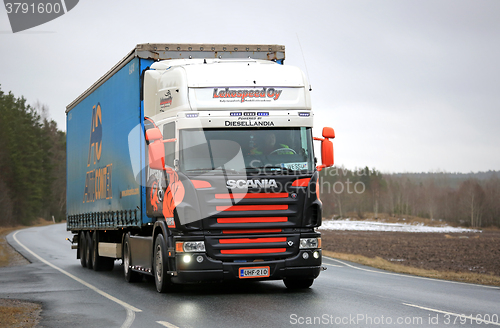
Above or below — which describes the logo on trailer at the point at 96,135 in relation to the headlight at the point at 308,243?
above

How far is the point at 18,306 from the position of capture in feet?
34.7

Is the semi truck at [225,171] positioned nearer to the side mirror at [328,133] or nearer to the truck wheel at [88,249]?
the side mirror at [328,133]

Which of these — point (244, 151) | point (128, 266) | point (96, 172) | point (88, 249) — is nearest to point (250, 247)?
point (244, 151)

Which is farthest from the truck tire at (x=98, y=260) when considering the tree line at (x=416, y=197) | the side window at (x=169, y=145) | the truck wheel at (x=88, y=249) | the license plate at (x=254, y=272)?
the tree line at (x=416, y=197)

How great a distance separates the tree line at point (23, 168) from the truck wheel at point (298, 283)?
66.9m

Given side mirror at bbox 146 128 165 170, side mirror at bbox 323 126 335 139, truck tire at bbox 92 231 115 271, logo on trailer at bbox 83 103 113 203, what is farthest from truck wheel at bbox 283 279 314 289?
truck tire at bbox 92 231 115 271

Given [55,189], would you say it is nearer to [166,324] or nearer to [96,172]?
[96,172]

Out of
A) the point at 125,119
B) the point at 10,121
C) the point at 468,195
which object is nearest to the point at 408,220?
the point at 468,195

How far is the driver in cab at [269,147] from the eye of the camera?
10.7 m

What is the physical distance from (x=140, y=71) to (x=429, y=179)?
160 m

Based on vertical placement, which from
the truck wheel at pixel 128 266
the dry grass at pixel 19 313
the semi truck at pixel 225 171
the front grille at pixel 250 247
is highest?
the semi truck at pixel 225 171

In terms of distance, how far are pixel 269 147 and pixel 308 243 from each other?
72.7 inches

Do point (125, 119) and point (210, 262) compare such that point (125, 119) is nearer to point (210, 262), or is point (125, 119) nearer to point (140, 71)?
point (140, 71)

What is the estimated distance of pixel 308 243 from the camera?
1080 centimetres
